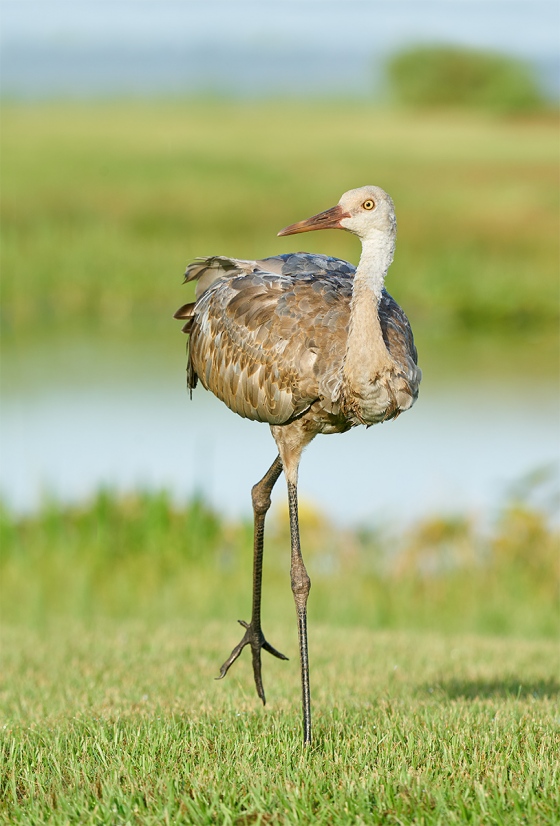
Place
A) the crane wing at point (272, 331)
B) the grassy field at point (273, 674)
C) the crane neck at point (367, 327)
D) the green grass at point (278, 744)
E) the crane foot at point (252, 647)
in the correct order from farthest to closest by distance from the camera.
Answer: the crane foot at point (252, 647), the crane wing at point (272, 331), the crane neck at point (367, 327), the grassy field at point (273, 674), the green grass at point (278, 744)

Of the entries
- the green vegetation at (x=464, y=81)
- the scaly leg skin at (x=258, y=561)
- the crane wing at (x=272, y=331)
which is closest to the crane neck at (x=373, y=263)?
the crane wing at (x=272, y=331)

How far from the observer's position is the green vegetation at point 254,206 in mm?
26969

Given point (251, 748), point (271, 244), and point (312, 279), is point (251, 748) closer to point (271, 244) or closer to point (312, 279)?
point (312, 279)

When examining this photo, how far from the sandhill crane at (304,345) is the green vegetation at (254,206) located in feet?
61.2

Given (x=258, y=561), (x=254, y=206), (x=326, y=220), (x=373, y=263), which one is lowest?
(x=258, y=561)

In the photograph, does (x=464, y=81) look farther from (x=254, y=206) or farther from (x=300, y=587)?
(x=300, y=587)

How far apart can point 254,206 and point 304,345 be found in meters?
28.4

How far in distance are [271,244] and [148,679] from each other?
23.0m

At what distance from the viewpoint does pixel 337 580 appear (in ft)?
36.9

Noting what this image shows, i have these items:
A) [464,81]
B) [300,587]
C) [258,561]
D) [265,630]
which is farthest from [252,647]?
[464,81]

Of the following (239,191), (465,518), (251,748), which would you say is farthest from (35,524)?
(239,191)

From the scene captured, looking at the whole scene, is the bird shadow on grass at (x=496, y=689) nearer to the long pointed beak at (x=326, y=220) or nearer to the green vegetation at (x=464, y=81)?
the long pointed beak at (x=326, y=220)

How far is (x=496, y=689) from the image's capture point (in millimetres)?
7254

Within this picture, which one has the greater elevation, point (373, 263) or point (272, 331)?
point (373, 263)
